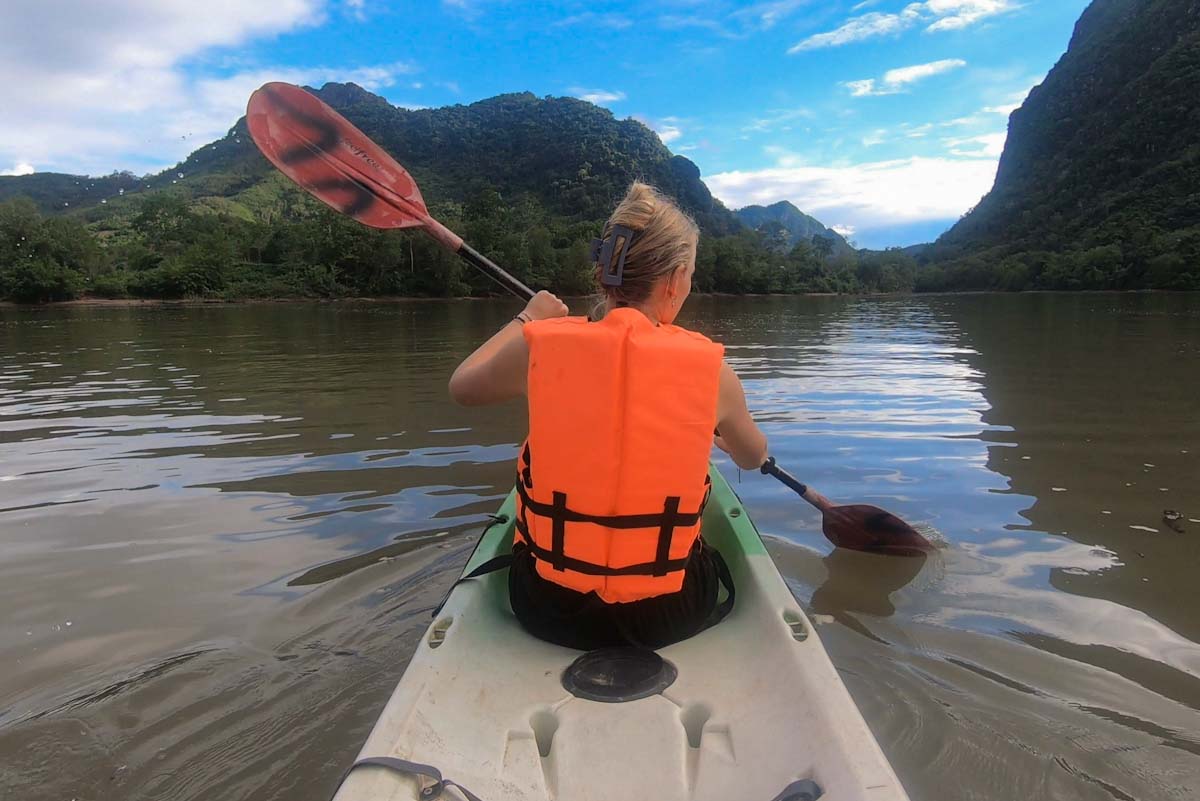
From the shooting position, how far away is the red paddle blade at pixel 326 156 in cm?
403

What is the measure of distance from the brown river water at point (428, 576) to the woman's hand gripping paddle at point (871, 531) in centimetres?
9

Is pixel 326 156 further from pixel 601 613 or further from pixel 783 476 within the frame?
pixel 601 613

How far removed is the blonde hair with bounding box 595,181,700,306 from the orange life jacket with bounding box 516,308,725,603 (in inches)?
5.3

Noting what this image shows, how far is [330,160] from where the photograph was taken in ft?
13.5

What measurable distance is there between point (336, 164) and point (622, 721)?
3.66m

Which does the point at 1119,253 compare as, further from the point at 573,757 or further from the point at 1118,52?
the point at 573,757

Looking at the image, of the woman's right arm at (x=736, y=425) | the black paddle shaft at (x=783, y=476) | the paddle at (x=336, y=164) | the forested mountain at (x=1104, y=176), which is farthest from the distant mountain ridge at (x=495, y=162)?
the woman's right arm at (x=736, y=425)

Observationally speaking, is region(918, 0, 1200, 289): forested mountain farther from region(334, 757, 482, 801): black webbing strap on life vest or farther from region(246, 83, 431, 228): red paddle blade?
region(334, 757, 482, 801): black webbing strap on life vest

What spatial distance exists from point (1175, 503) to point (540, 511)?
4.21 meters

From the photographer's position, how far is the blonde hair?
73.1 inches

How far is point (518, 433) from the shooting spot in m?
6.13

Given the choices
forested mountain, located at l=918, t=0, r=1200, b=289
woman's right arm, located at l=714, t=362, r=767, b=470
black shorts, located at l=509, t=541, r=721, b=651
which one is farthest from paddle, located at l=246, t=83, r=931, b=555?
forested mountain, located at l=918, t=0, r=1200, b=289

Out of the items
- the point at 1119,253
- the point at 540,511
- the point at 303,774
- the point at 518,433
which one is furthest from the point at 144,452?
the point at 1119,253

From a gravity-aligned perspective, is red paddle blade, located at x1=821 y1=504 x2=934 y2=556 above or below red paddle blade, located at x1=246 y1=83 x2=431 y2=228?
below
